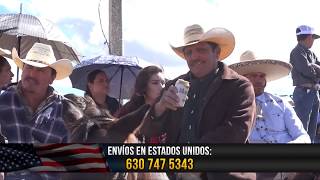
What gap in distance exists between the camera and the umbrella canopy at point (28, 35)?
119 inches

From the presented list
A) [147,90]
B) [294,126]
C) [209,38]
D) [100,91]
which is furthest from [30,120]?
[294,126]

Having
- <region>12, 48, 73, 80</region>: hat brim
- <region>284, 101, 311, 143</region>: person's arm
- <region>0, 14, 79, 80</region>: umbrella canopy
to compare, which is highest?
<region>0, 14, 79, 80</region>: umbrella canopy

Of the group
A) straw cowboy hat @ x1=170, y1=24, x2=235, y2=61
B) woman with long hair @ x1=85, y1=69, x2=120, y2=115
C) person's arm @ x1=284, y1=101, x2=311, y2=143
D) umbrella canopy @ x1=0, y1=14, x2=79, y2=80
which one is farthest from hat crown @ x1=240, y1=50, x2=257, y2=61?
umbrella canopy @ x1=0, y1=14, x2=79, y2=80

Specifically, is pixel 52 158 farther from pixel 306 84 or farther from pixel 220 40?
pixel 306 84

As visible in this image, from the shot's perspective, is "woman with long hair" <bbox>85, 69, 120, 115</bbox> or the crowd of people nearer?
the crowd of people

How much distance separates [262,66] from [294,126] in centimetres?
41

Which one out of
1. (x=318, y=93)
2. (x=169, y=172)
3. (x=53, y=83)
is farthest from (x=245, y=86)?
(x=53, y=83)

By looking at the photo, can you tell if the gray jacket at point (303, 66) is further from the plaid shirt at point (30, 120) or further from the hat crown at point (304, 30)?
the plaid shirt at point (30, 120)

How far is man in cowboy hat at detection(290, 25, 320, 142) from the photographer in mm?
2916

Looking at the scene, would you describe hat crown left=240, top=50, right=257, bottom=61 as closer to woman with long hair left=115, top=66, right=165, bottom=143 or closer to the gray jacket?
the gray jacket

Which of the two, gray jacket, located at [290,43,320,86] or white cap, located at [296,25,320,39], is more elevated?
white cap, located at [296,25,320,39]

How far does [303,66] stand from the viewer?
3.09 m

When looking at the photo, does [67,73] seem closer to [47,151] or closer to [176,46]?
[47,151]

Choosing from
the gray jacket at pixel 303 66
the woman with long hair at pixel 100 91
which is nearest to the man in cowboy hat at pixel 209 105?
the woman with long hair at pixel 100 91
